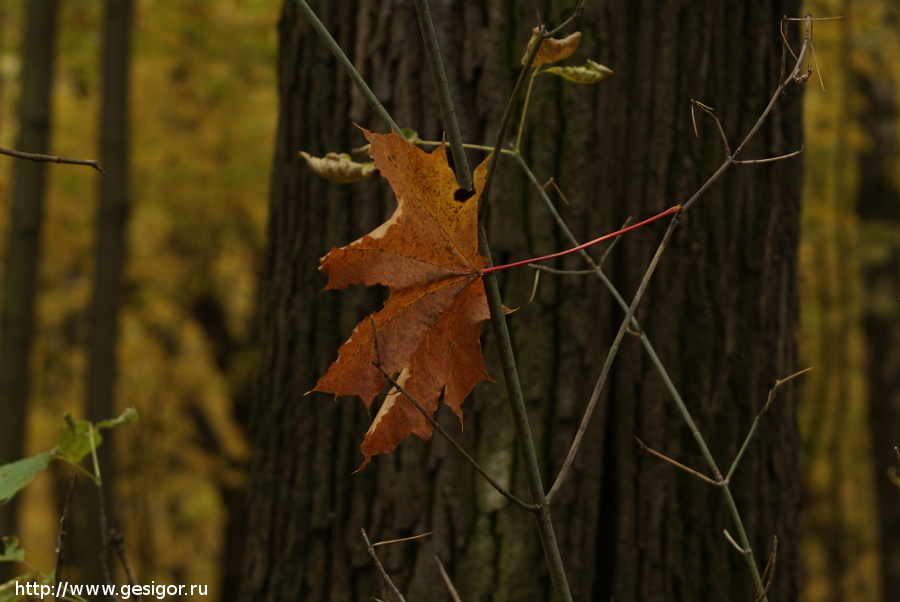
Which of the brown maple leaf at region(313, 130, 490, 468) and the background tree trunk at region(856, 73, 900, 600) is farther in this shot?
the background tree trunk at region(856, 73, 900, 600)

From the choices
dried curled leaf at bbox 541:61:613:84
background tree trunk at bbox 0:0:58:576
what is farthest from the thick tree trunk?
background tree trunk at bbox 0:0:58:576

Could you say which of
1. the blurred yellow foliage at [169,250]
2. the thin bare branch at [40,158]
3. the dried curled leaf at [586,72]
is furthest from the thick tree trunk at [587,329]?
the blurred yellow foliage at [169,250]

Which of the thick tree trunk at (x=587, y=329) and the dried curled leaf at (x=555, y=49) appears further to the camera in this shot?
the thick tree trunk at (x=587, y=329)

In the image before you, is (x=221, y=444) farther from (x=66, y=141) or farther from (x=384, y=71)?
(x=384, y=71)

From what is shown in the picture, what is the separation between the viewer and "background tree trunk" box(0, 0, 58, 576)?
9.78 feet

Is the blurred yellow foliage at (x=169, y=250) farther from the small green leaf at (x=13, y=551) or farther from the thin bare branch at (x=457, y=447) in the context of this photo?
the thin bare branch at (x=457, y=447)

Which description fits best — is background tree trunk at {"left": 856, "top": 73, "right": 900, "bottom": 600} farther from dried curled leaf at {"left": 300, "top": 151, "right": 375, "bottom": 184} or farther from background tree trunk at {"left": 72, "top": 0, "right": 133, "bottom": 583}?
dried curled leaf at {"left": 300, "top": 151, "right": 375, "bottom": 184}

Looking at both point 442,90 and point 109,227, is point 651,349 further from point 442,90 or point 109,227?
point 109,227

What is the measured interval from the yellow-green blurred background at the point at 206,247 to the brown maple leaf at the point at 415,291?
11.9ft

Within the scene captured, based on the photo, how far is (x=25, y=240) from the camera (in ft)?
10.2

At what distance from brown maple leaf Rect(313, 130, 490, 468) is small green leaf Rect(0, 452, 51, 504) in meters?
0.43

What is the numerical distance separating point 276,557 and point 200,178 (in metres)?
4.62

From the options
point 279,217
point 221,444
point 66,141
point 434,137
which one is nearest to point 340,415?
point 279,217

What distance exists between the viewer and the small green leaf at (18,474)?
854 millimetres
